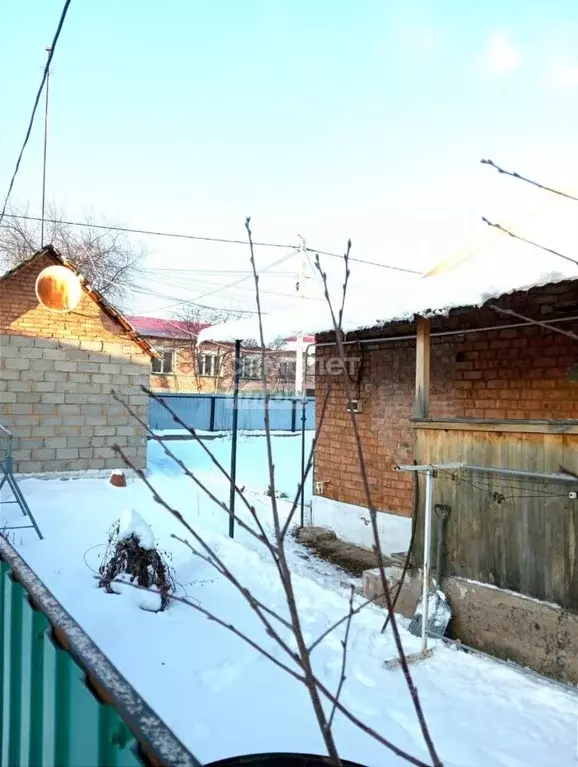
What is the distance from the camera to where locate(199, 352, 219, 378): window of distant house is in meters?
29.6

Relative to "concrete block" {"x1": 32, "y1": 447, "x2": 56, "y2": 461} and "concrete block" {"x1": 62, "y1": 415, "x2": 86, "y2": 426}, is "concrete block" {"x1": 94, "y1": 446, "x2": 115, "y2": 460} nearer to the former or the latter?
"concrete block" {"x1": 62, "y1": 415, "x2": 86, "y2": 426}

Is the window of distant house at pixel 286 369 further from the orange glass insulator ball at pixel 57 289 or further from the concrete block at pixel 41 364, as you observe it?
the orange glass insulator ball at pixel 57 289

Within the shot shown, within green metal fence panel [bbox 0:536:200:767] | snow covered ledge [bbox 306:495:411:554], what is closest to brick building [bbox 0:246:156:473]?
snow covered ledge [bbox 306:495:411:554]

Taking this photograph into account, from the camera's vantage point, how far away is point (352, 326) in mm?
5805

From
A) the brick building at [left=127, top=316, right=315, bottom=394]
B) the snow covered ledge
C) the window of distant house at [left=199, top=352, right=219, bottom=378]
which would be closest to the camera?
the snow covered ledge

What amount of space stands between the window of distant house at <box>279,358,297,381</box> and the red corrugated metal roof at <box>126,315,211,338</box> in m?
5.18

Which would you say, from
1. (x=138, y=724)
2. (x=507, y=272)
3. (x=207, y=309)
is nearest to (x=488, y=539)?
(x=507, y=272)

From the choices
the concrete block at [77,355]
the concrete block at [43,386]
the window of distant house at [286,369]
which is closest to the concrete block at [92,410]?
the concrete block at [43,386]

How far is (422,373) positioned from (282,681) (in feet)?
8.86

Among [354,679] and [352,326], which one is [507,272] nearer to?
[352,326]

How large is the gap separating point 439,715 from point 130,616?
2350 mm

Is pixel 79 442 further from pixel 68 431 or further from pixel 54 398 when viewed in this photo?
pixel 54 398

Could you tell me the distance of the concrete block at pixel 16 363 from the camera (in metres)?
9.82

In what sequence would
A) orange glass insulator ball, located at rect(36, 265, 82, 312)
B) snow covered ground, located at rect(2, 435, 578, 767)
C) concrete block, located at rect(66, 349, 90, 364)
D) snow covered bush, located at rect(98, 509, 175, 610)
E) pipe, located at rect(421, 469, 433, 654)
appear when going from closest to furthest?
snow covered ground, located at rect(2, 435, 578, 767), pipe, located at rect(421, 469, 433, 654), snow covered bush, located at rect(98, 509, 175, 610), orange glass insulator ball, located at rect(36, 265, 82, 312), concrete block, located at rect(66, 349, 90, 364)
